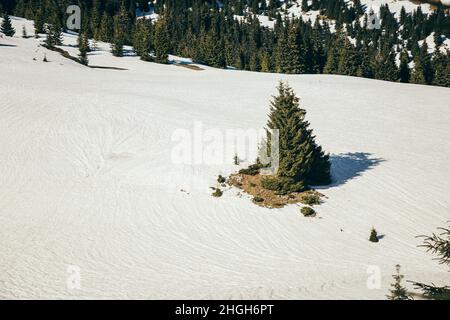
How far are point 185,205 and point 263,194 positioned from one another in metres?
6.43

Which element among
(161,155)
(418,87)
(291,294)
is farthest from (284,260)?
(418,87)

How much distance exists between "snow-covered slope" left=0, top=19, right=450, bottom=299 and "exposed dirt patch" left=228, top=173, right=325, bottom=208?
1013mm

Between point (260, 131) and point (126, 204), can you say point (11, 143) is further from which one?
point (260, 131)

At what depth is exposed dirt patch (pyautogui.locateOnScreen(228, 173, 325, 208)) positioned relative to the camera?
2816cm

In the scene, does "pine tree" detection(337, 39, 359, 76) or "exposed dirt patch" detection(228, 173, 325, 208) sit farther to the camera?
"pine tree" detection(337, 39, 359, 76)

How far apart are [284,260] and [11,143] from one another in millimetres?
29733

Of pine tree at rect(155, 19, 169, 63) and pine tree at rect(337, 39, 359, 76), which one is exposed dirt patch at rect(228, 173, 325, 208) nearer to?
pine tree at rect(337, 39, 359, 76)

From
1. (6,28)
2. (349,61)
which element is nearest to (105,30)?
(6,28)

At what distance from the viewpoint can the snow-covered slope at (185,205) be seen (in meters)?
18.8

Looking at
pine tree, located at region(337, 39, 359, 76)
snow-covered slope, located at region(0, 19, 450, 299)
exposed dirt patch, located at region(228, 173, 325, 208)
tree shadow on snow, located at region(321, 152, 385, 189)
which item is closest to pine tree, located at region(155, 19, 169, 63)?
snow-covered slope, located at region(0, 19, 450, 299)

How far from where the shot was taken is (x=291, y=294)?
683 inches

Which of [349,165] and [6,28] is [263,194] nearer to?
[349,165]

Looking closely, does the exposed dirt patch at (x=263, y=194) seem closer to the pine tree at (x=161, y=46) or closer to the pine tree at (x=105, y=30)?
the pine tree at (x=161, y=46)

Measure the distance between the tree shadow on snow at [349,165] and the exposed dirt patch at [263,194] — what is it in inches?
126
